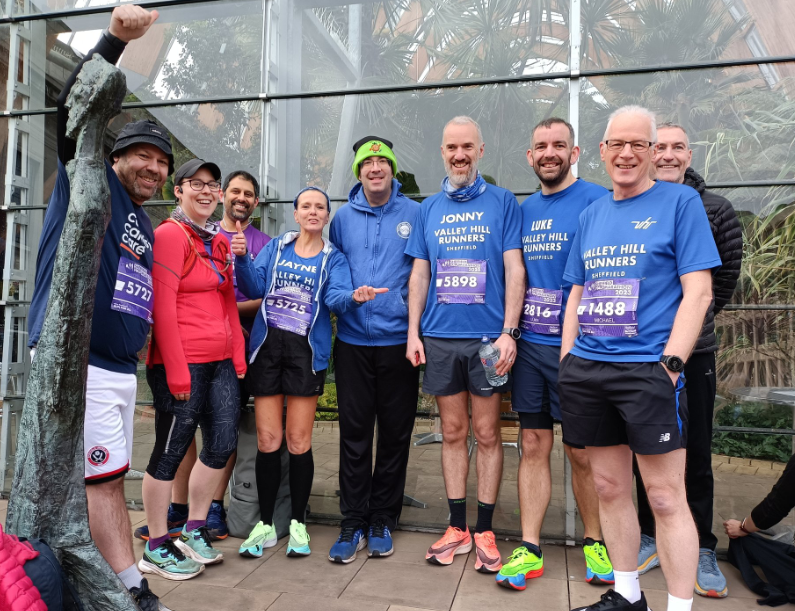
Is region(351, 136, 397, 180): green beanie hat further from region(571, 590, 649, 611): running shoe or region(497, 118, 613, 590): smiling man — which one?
region(571, 590, 649, 611): running shoe

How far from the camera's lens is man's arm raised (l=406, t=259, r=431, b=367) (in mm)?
3402

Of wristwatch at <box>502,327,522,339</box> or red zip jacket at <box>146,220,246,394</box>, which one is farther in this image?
wristwatch at <box>502,327,522,339</box>

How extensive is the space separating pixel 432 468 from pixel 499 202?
5.65 ft

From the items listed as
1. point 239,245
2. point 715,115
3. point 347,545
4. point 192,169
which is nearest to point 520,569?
point 347,545

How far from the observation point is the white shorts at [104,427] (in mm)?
2316

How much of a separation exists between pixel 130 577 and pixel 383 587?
116cm

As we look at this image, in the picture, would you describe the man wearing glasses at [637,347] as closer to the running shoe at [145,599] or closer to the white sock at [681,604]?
the white sock at [681,604]

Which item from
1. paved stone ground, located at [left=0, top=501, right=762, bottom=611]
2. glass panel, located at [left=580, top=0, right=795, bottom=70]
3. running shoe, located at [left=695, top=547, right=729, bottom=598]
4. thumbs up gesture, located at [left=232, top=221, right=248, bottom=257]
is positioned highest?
glass panel, located at [left=580, top=0, right=795, bottom=70]

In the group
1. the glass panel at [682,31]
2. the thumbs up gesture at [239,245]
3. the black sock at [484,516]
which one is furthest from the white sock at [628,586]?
the glass panel at [682,31]

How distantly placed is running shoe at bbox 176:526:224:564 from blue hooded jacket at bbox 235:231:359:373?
3.06 feet

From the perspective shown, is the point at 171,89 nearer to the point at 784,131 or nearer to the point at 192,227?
the point at 192,227

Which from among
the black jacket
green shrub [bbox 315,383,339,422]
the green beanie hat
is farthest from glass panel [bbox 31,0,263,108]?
the black jacket

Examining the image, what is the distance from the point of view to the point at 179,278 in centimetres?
299

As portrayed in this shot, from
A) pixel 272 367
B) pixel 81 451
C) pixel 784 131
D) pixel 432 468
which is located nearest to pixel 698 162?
pixel 784 131
